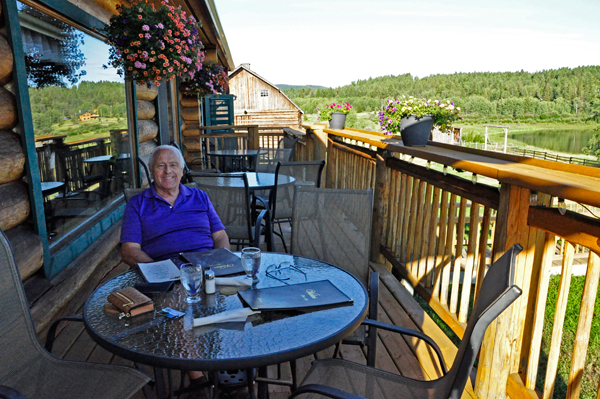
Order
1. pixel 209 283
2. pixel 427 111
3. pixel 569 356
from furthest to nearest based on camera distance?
pixel 569 356
pixel 427 111
pixel 209 283

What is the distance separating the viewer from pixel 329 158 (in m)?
5.98

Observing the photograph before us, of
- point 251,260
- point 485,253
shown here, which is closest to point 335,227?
point 485,253

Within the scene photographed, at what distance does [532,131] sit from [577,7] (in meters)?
26.1

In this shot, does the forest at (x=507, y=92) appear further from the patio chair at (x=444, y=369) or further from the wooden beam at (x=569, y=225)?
the patio chair at (x=444, y=369)

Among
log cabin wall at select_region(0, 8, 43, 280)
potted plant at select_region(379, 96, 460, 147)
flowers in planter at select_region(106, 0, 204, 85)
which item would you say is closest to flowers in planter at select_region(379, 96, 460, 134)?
potted plant at select_region(379, 96, 460, 147)

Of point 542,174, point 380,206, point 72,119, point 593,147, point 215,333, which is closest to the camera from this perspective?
point 215,333

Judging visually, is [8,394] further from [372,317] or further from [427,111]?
[427,111]

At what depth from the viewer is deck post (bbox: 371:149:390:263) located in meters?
3.41

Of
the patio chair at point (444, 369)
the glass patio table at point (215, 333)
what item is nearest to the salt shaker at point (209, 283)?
the glass patio table at point (215, 333)

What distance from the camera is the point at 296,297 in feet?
4.69

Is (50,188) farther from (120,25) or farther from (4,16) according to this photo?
(120,25)

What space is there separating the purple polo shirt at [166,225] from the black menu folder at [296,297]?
0.81 metres

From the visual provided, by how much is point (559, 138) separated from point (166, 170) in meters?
38.4

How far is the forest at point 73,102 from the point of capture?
2.34m
